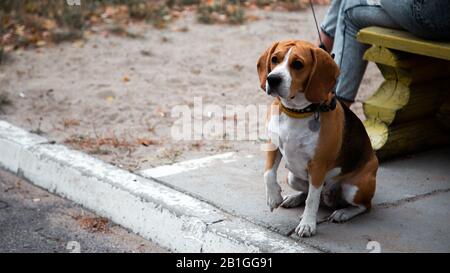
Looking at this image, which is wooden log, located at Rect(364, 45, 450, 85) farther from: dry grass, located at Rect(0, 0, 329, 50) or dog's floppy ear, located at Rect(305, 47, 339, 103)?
dry grass, located at Rect(0, 0, 329, 50)

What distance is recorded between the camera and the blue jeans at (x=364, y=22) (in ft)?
14.6

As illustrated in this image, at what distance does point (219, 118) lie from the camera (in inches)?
238

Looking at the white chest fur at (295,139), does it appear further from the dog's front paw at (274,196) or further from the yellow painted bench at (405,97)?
the yellow painted bench at (405,97)

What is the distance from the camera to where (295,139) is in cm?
392

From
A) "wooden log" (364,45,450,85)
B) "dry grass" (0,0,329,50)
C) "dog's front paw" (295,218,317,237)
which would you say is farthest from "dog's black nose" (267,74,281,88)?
"dry grass" (0,0,329,50)

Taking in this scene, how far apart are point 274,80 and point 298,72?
0.44 ft

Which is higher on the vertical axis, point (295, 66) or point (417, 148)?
point (295, 66)

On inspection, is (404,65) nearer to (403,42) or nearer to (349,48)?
(403,42)

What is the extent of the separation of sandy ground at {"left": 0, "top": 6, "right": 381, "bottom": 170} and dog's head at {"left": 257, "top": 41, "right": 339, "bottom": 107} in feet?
5.08

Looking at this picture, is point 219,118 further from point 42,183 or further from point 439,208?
point 439,208

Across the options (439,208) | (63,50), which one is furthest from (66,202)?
(63,50)

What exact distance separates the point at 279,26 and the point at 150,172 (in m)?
4.23

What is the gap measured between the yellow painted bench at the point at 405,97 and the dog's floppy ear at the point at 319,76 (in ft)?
3.33

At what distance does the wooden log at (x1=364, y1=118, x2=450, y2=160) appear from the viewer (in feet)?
16.3
